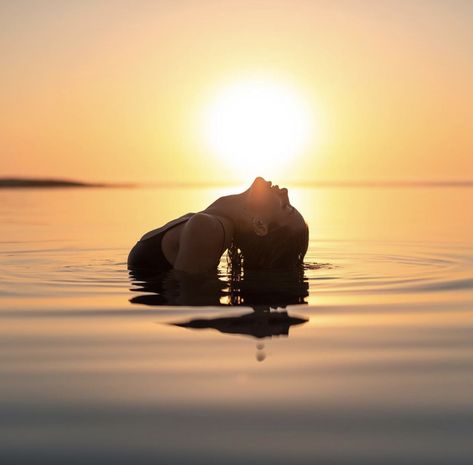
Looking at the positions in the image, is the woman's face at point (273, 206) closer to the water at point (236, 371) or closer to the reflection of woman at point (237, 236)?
the reflection of woman at point (237, 236)

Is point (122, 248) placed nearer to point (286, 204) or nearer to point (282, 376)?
point (286, 204)

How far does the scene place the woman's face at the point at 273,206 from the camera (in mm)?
7617

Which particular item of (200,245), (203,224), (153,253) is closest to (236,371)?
(203,224)

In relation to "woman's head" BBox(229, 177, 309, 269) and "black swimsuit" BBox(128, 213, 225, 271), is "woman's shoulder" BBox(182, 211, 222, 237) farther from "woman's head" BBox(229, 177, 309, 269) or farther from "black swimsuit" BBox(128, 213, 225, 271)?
"black swimsuit" BBox(128, 213, 225, 271)

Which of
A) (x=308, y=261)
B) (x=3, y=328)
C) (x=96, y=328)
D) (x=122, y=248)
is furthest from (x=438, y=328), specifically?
(x=122, y=248)

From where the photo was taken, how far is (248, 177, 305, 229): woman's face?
25.0 feet

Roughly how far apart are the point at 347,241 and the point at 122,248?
3938mm

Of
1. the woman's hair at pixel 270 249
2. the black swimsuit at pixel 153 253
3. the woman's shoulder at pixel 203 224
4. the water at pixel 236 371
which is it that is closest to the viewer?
the water at pixel 236 371

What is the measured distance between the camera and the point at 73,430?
109 inches

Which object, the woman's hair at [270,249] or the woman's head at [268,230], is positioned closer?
the woman's head at [268,230]

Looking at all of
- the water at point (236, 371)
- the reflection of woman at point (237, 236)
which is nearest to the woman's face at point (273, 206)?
the reflection of woman at point (237, 236)

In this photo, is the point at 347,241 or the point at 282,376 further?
→ the point at 347,241

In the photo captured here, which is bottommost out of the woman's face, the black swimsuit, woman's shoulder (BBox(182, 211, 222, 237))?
the black swimsuit

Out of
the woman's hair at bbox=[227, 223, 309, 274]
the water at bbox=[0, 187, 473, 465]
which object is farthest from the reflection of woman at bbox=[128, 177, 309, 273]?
the water at bbox=[0, 187, 473, 465]
